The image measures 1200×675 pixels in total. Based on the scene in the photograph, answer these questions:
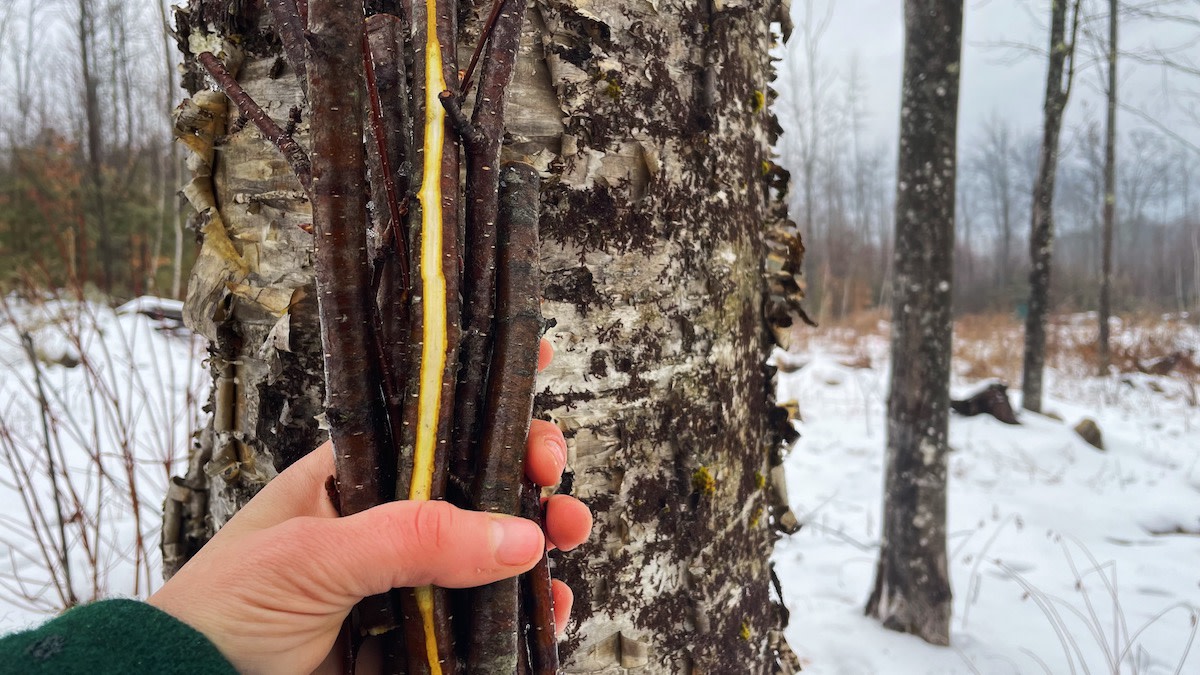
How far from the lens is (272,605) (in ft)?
2.14

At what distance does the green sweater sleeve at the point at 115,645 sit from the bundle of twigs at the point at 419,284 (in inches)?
6.6

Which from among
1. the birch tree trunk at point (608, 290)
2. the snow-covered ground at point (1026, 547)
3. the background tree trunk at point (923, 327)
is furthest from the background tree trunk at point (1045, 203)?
the birch tree trunk at point (608, 290)

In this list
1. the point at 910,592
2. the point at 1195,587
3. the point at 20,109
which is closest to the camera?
the point at 910,592

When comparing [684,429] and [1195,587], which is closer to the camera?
[684,429]

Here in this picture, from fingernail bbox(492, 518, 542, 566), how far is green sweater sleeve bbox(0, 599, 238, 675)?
301 millimetres

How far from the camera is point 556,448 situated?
79 centimetres

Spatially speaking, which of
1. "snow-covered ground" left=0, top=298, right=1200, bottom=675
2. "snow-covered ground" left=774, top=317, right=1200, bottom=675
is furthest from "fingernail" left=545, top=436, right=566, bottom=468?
"snow-covered ground" left=774, top=317, right=1200, bottom=675

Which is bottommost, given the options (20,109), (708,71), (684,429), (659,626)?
(659,626)

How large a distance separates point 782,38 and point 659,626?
1318 millimetres

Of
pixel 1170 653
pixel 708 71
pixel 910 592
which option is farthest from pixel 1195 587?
pixel 708 71

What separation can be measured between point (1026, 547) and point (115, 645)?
17.9ft

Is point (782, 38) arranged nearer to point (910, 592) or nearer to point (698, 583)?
point (698, 583)

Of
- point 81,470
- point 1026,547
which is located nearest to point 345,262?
point 81,470

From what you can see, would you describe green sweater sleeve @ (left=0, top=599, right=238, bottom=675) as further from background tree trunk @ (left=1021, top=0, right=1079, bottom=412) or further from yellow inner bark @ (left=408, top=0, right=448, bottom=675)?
background tree trunk @ (left=1021, top=0, right=1079, bottom=412)
